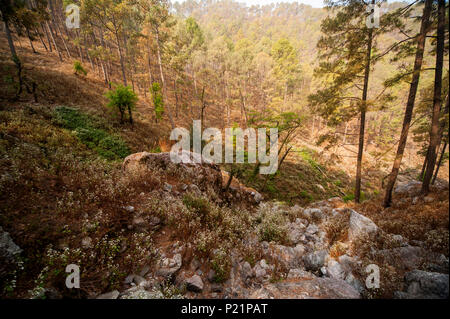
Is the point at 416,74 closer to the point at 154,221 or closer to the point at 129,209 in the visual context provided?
the point at 154,221

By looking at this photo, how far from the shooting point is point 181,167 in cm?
744

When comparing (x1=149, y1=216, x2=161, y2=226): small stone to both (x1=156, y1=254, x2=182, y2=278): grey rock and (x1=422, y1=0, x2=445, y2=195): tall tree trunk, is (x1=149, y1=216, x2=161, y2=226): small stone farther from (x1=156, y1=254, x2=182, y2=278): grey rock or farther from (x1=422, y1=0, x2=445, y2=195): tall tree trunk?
(x1=422, y1=0, x2=445, y2=195): tall tree trunk

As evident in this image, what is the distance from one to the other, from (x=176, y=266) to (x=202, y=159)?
5.76 meters

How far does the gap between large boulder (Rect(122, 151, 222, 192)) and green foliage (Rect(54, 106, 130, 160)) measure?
124 inches

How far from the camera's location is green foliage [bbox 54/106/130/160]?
869 cm

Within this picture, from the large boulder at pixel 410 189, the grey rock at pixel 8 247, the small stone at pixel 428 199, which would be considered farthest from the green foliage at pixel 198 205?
the large boulder at pixel 410 189

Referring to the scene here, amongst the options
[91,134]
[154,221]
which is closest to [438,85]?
[154,221]

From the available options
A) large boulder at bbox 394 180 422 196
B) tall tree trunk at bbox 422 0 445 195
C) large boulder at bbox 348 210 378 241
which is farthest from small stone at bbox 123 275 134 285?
large boulder at bbox 394 180 422 196

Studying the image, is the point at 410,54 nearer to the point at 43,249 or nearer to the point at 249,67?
the point at 43,249

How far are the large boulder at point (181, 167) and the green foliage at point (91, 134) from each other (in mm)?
3149

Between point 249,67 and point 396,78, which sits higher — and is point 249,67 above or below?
above

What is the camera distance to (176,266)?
3434 millimetres
